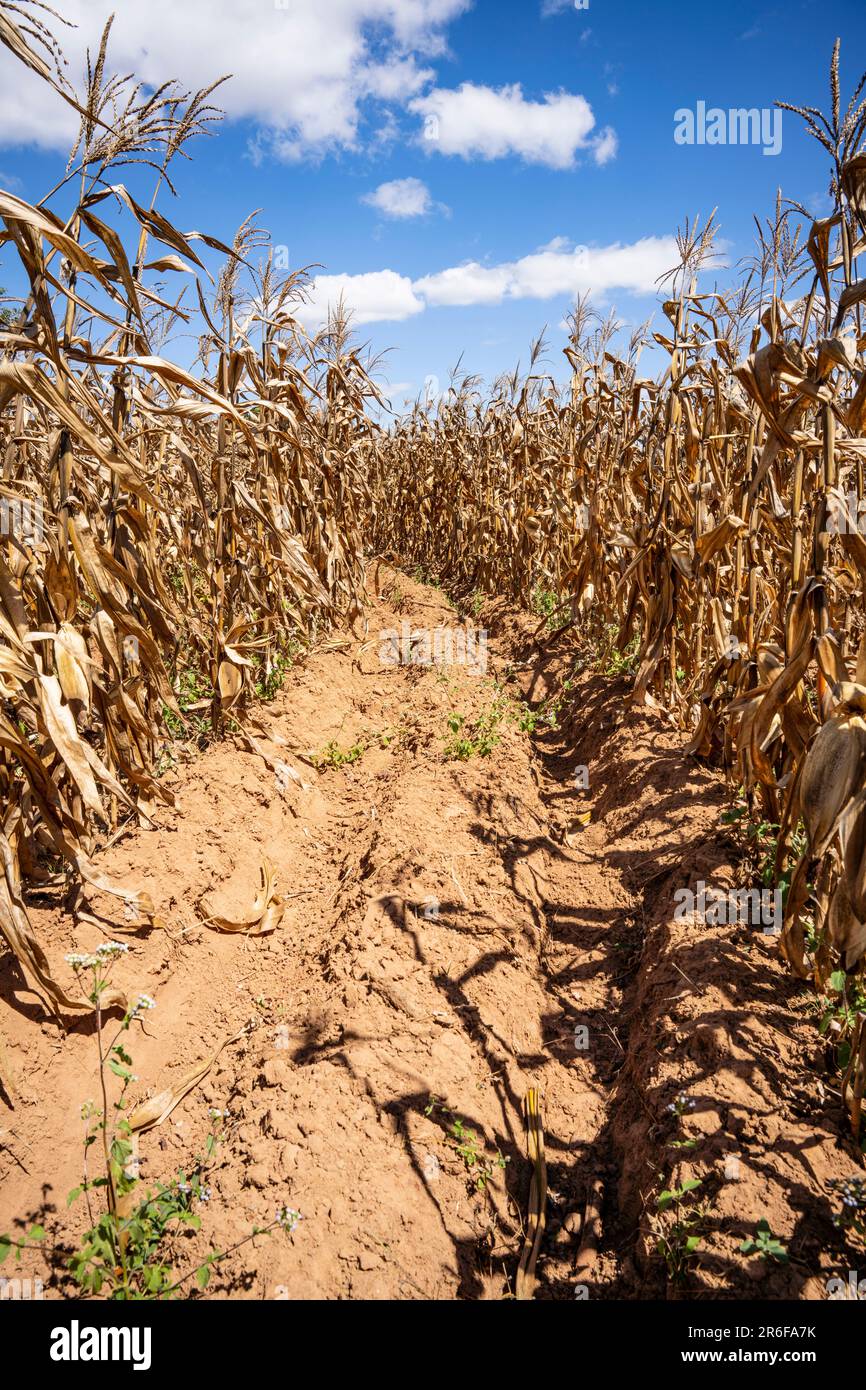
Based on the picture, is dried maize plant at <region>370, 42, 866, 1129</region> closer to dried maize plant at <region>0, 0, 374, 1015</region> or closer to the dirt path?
the dirt path

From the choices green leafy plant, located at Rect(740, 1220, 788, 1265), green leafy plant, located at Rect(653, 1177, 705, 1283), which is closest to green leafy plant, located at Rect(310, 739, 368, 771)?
green leafy plant, located at Rect(653, 1177, 705, 1283)

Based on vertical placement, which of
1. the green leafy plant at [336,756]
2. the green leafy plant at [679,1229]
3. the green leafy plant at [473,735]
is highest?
the green leafy plant at [473,735]

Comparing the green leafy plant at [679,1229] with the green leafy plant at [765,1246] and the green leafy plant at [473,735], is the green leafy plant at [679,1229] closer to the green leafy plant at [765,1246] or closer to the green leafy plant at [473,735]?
the green leafy plant at [765,1246]

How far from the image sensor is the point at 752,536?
3.18 m

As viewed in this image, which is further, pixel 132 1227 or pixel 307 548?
pixel 307 548

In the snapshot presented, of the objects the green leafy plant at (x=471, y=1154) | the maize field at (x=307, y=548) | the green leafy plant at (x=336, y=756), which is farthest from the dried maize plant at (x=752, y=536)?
the green leafy plant at (x=336, y=756)

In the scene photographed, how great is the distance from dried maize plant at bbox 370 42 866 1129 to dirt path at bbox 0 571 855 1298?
310 millimetres

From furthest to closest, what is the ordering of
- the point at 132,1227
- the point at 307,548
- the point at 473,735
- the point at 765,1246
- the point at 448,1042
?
the point at 307,548 → the point at 473,735 → the point at 448,1042 → the point at 132,1227 → the point at 765,1246

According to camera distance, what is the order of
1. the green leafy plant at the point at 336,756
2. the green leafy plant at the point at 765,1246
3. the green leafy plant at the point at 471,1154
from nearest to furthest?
1. the green leafy plant at the point at 765,1246
2. the green leafy plant at the point at 471,1154
3. the green leafy plant at the point at 336,756

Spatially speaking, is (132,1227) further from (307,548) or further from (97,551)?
(307,548)

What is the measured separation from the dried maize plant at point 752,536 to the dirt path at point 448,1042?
1.02 feet

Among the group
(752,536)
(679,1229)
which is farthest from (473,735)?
(679,1229)

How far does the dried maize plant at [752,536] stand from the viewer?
1720 mm

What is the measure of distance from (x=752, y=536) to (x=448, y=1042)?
2.48 meters
